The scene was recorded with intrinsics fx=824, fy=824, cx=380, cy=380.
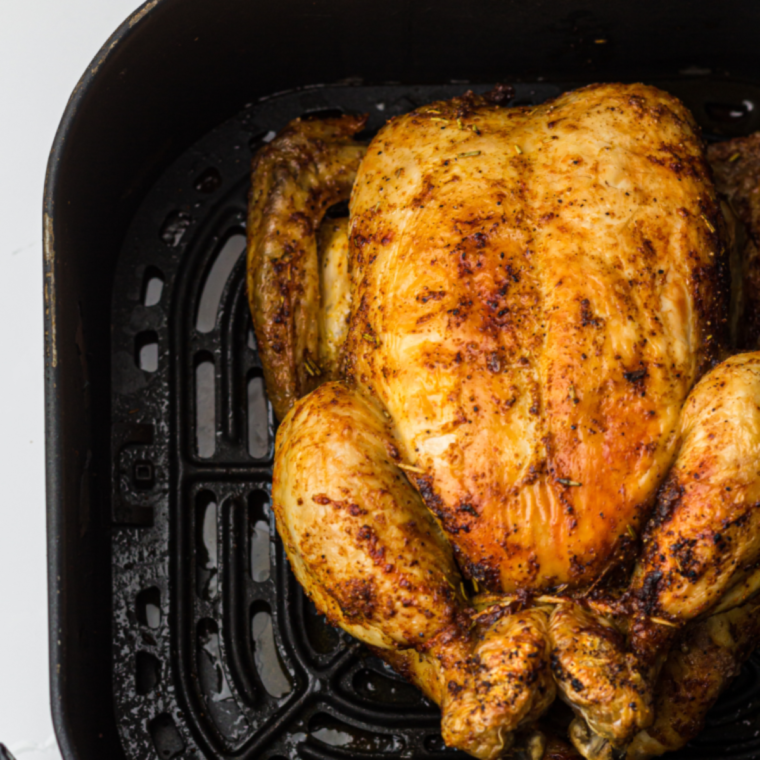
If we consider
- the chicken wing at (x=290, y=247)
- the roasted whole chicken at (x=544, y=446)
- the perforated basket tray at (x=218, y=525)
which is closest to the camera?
the roasted whole chicken at (x=544, y=446)

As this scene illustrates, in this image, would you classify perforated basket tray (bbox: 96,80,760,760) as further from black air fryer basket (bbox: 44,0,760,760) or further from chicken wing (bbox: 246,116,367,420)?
chicken wing (bbox: 246,116,367,420)

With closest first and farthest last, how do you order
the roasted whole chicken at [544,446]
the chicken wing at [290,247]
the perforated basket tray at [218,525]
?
the roasted whole chicken at [544,446]
the chicken wing at [290,247]
the perforated basket tray at [218,525]

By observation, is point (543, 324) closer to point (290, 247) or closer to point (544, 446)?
point (544, 446)

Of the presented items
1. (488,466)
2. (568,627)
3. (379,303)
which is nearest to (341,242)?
(379,303)

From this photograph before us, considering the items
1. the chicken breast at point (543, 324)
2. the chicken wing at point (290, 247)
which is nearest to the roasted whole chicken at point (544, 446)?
the chicken breast at point (543, 324)

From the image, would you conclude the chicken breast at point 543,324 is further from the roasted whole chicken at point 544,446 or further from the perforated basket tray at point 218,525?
the perforated basket tray at point 218,525

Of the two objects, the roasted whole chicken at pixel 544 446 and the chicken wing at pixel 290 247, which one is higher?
the chicken wing at pixel 290 247

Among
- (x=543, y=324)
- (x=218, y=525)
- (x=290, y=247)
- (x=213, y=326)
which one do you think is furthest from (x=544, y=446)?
(x=213, y=326)

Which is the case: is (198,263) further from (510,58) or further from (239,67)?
(510,58)
